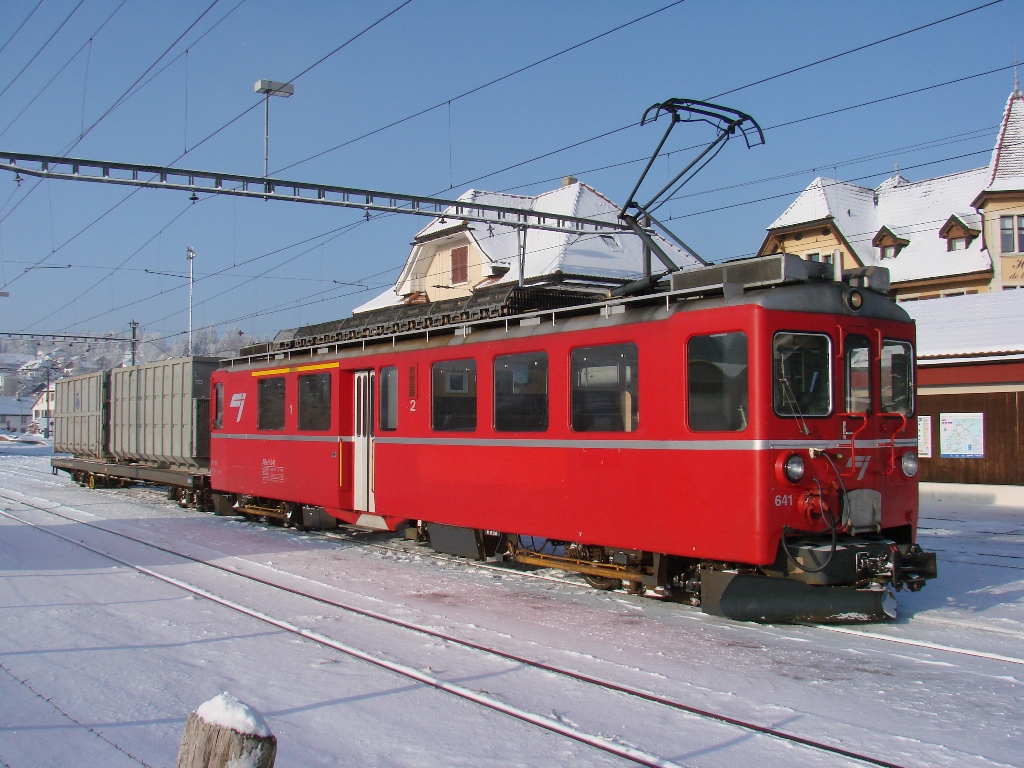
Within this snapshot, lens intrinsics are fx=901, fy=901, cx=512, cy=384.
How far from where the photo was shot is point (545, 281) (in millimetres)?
11648

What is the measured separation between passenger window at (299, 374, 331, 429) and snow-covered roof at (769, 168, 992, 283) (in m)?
26.0

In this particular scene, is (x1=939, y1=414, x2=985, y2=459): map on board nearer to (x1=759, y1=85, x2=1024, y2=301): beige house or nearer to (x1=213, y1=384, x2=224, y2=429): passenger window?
(x1=759, y1=85, x2=1024, y2=301): beige house

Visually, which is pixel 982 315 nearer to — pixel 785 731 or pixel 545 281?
pixel 545 281

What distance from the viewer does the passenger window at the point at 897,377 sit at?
855 centimetres

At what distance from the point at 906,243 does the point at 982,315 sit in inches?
556

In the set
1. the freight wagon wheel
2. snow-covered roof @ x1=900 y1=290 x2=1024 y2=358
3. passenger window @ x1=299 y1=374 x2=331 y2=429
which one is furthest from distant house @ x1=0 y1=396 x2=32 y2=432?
the freight wagon wheel

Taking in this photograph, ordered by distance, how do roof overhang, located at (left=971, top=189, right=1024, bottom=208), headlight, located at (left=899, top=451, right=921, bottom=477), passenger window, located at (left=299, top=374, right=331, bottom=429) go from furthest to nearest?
roof overhang, located at (left=971, top=189, right=1024, bottom=208), passenger window, located at (left=299, top=374, right=331, bottom=429), headlight, located at (left=899, top=451, right=921, bottom=477)

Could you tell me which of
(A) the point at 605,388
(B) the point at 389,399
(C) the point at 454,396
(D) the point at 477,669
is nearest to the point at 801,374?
(A) the point at 605,388

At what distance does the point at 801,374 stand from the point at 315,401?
26.8 feet

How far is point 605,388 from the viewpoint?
8.95m

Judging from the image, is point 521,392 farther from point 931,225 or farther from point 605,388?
point 931,225

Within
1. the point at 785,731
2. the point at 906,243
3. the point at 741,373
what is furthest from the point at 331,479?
the point at 906,243

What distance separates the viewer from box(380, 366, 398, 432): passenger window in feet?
39.9

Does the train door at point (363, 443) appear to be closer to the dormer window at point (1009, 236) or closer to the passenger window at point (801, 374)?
the passenger window at point (801, 374)
